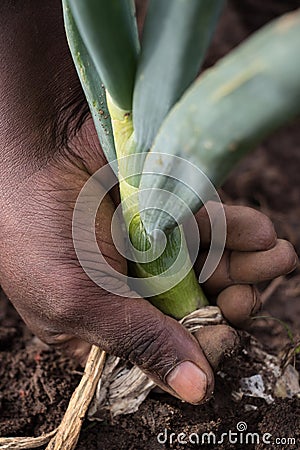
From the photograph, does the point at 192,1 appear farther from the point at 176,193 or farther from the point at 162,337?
the point at 162,337

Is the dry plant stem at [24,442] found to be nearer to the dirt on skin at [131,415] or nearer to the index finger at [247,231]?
the dirt on skin at [131,415]

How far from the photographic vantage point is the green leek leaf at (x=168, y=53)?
543 millimetres

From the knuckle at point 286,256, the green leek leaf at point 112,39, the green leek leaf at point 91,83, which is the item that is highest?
the green leek leaf at point 112,39

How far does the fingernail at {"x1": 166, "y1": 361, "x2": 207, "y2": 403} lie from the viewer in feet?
2.73

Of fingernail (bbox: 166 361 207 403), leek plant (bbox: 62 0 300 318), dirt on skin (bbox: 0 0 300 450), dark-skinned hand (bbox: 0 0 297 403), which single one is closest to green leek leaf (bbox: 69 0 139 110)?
leek plant (bbox: 62 0 300 318)

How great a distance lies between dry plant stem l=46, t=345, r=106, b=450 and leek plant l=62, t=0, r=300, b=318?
197 millimetres

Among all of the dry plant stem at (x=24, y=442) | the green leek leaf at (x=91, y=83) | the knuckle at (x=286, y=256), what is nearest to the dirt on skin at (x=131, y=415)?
the dry plant stem at (x=24, y=442)

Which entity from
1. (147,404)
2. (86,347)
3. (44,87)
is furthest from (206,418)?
(44,87)

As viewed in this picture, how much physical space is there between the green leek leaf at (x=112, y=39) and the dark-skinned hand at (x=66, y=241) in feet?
0.85

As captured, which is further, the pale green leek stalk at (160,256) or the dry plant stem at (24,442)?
the dry plant stem at (24,442)

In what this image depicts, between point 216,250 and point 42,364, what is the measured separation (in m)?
0.36

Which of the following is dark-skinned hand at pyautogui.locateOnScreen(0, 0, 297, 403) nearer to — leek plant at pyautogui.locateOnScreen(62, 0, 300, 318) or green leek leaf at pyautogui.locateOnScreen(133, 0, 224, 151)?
leek plant at pyautogui.locateOnScreen(62, 0, 300, 318)

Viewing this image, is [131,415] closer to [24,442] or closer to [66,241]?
[24,442]

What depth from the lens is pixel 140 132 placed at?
690 mm
